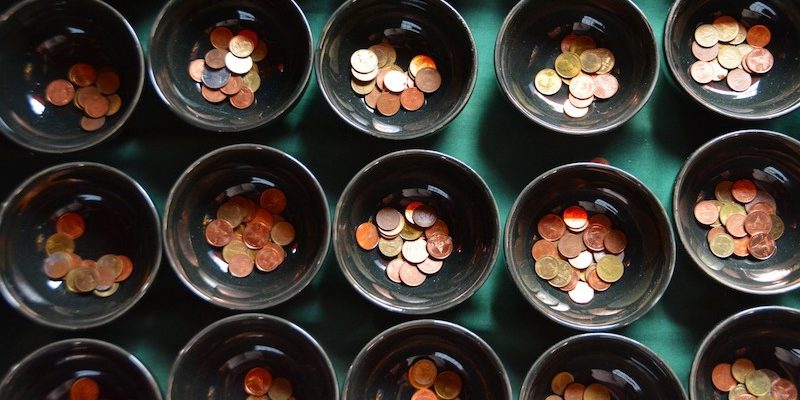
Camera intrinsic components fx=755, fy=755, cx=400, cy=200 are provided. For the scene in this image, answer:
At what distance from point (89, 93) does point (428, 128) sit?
65 centimetres

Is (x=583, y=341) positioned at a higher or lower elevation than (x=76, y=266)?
higher

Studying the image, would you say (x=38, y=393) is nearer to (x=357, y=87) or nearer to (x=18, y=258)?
(x=18, y=258)

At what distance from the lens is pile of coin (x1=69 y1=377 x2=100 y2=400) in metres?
1.34

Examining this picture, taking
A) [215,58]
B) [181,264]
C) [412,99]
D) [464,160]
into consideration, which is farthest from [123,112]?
[464,160]

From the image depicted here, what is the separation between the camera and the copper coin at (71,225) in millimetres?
1408

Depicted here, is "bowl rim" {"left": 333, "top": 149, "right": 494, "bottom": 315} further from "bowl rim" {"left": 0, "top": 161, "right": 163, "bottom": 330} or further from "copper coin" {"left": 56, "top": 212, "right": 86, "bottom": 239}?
"copper coin" {"left": 56, "top": 212, "right": 86, "bottom": 239}

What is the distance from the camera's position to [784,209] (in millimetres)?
1425

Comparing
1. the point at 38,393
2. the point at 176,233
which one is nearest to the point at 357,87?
the point at 176,233

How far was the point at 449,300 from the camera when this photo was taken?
51.6 inches

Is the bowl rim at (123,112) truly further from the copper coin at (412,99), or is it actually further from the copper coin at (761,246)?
the copper coin at (761,246)

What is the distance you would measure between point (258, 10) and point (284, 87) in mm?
161

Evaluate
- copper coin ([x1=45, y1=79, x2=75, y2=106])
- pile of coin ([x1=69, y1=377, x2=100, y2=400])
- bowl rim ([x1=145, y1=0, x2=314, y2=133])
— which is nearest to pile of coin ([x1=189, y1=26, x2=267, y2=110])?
bowl rim ([x1=145, y1=0, x2=314, y2=133])

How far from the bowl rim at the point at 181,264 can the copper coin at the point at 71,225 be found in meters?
0.22

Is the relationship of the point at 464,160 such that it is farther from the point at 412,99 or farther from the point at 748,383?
the point at 748,383
